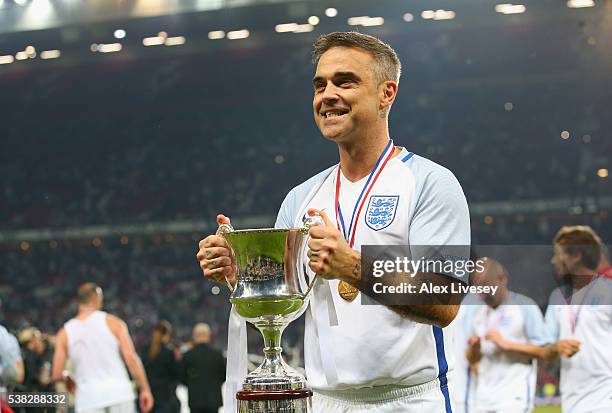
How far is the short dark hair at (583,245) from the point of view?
4453 millimetres

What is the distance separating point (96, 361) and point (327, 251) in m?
4.42

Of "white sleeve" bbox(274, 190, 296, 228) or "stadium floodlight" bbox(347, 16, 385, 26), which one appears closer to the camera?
"white sleeve" bbox(274, 190, 296, 228)

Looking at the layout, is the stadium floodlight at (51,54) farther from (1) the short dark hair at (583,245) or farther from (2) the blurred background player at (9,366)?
(1) the short dark hair at (583,245)

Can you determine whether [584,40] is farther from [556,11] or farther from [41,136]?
[41,136]

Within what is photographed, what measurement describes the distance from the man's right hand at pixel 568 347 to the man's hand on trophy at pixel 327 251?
9.13 feet

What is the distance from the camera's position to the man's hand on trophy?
1.62 metres

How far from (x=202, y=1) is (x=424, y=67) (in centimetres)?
154

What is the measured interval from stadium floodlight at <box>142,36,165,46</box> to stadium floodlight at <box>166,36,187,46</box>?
0.05m

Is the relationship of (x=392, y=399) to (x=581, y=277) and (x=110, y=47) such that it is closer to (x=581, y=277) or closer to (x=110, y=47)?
(x=581, y=277)

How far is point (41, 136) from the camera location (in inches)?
265

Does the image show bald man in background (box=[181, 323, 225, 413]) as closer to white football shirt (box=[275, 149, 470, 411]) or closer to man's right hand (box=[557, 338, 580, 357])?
man's right hand (box=[557, 338, 580, 357])

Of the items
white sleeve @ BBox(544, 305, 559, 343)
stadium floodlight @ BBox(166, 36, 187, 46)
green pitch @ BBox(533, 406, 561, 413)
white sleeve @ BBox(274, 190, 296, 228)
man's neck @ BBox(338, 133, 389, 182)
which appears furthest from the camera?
green pitch @ BBox(533, 406, 561, 413)

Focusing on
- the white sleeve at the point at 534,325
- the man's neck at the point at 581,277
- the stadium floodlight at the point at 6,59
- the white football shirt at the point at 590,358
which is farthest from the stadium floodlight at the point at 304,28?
the white football shirt at the point at 590,358

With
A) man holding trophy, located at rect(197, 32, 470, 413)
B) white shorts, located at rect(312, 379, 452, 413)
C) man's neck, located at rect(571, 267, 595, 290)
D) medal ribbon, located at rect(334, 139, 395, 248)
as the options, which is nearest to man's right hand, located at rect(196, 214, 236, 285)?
man holding trophy, located at rect(197, 32, 470, 413)
